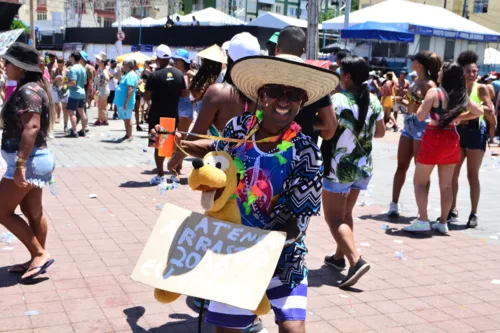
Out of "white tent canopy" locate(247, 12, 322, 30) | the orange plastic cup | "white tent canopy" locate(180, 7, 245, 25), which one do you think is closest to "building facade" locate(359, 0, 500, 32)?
"white tent canopy" locate(180, 7, 245, 25)

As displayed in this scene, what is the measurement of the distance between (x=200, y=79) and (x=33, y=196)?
198 centimetres

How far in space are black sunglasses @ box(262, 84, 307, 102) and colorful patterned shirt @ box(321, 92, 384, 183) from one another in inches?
92.8

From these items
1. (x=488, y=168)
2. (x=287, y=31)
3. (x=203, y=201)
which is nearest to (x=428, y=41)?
(x=488, y=168)

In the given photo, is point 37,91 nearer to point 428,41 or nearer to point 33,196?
point 33,196

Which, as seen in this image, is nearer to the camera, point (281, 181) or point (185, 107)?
point (281, 181)

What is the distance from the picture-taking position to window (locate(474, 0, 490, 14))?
56000 millimetres

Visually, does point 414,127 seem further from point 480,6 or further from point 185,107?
point 480,6

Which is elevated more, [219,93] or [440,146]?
[219,93]

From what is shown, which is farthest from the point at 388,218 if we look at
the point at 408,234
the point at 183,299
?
the point at 183,299

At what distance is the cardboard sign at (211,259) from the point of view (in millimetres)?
2635

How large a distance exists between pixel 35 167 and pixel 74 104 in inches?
375

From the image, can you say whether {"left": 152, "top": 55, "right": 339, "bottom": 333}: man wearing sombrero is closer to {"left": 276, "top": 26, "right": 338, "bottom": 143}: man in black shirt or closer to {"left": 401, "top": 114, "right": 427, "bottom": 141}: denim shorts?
{"left": 276, "top": 26, "right": 338, "bottom": 143}: man in black shirt

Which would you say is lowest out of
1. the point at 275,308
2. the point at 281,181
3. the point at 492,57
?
the point at 275,308

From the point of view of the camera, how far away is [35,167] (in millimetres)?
4805
